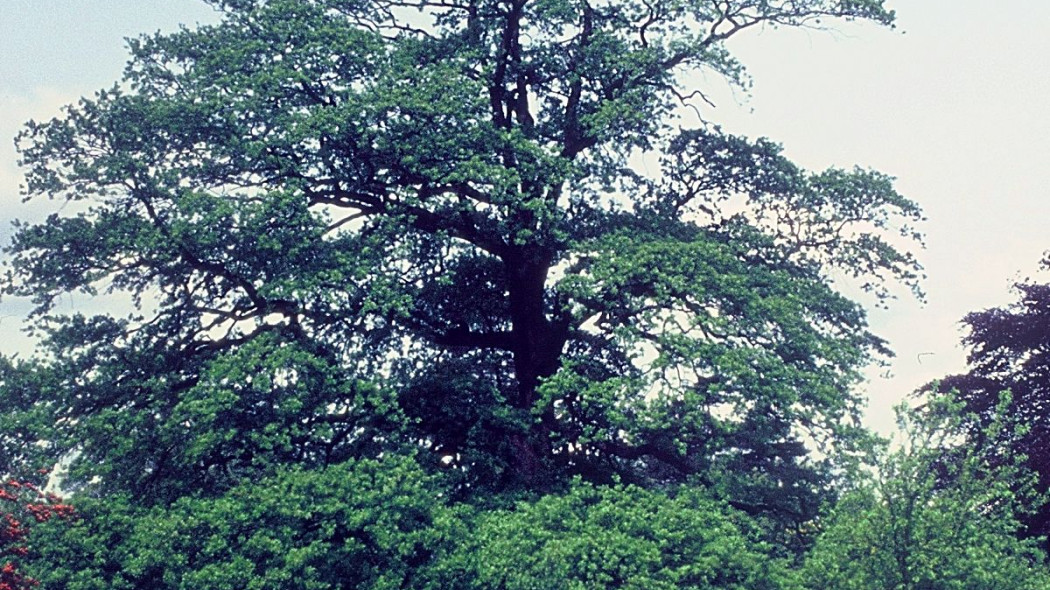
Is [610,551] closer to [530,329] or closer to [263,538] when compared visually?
[263,538]

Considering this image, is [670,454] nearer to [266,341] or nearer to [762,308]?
[762,308]

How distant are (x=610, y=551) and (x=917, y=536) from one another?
6195 millimetres

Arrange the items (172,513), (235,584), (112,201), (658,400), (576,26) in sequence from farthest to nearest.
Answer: (576,26) → (112,201) → (658,400) → (172,513) → (235,584)

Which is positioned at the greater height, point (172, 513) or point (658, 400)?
point (658, 400)

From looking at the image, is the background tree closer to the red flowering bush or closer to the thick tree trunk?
the thick tree trunk

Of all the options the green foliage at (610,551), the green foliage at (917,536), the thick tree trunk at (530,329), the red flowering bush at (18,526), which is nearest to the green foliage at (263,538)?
the red flowering bush at (18,526)

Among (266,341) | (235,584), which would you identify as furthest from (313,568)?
(266,341)

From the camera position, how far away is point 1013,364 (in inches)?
1265

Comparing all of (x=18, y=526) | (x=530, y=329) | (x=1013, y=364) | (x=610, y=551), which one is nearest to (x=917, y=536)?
(x=610, y=551)

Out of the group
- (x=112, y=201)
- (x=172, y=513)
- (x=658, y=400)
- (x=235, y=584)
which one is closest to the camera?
(x=235, y=584)

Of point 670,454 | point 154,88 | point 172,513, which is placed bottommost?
point 172,513

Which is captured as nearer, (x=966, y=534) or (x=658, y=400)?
(x=966, y=534)

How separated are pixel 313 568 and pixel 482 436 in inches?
294

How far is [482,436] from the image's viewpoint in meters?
26.1
